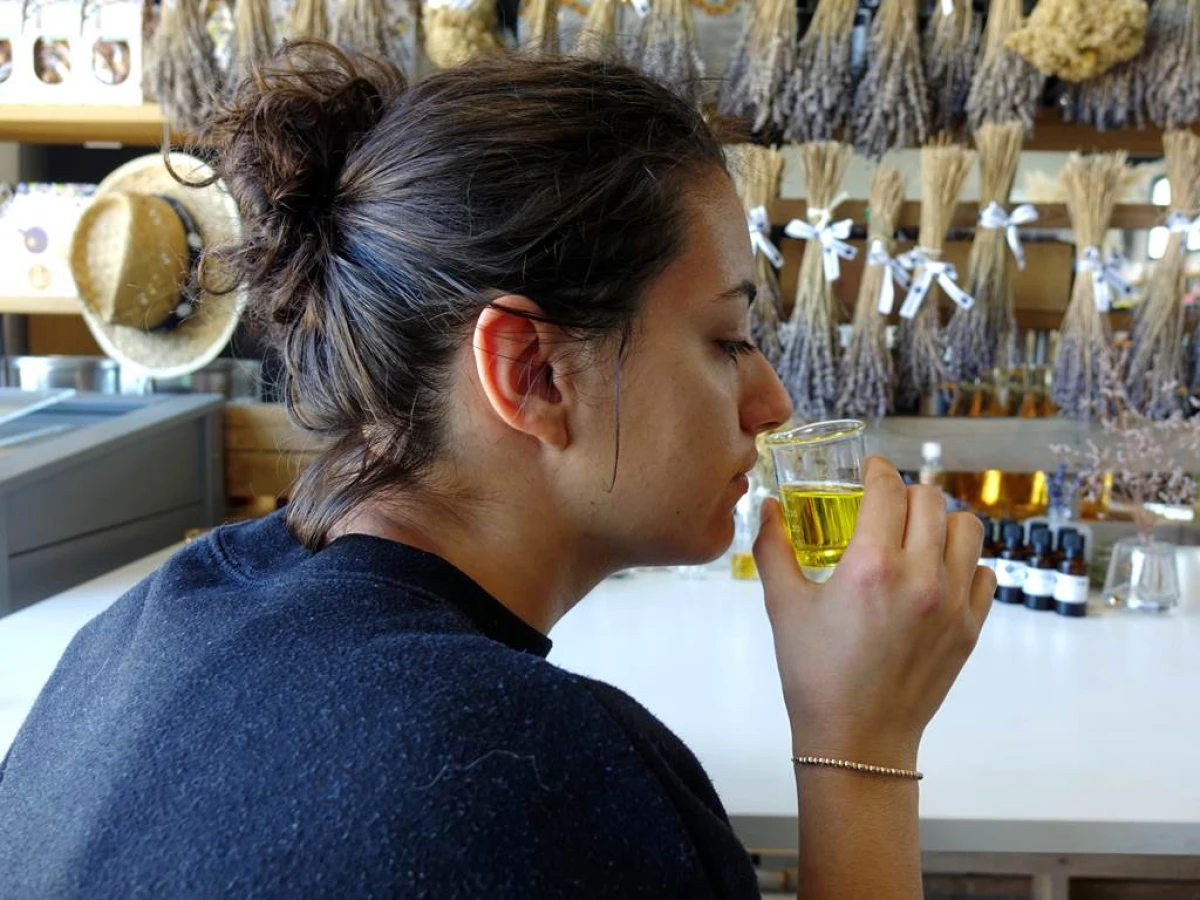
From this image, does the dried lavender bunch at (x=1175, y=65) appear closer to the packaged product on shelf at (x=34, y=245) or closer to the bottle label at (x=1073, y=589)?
the bottle label at (x=1073, y=589)

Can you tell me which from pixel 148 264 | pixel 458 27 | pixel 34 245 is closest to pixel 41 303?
pixel 34 245

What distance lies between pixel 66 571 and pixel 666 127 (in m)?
1.52

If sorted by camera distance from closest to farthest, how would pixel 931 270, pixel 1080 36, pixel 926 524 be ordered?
pixel 926 524
pixel 1080 36
pixel 931 270

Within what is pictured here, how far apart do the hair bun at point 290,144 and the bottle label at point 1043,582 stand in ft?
4.39

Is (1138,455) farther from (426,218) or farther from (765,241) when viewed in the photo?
(426,218)

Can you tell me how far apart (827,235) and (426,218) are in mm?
1553

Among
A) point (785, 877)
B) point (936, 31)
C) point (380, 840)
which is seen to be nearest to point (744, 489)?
point (380, 840)

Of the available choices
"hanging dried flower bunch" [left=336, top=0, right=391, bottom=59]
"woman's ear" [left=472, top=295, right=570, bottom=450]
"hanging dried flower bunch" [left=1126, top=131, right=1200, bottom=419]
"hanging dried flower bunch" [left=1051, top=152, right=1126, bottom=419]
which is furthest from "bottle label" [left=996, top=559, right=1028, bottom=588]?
"hanging dried flower bunch" [left=336, top=0, right=391, bottom=59]

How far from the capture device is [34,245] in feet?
7.89

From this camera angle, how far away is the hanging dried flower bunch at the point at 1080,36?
6.55 feet

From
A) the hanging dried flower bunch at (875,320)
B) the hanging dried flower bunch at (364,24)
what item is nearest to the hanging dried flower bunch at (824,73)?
the hanging dried flower bunch at (875,320)

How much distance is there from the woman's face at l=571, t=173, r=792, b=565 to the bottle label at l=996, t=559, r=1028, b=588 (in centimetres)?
113

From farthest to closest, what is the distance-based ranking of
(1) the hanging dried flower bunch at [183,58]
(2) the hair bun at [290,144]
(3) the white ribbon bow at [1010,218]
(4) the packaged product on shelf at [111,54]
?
1. (4) the packaged product on shelf at [111,54]
2. (1) the hanging dried flower bunch at [183,58]
3. (3) the white ribbon bow at [1010,218]
4. (2) the hair bun at [290,144]

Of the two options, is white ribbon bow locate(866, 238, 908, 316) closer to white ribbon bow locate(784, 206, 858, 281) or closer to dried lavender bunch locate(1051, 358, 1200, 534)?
white ribbon bow locate(784, 206, 858, 281)
